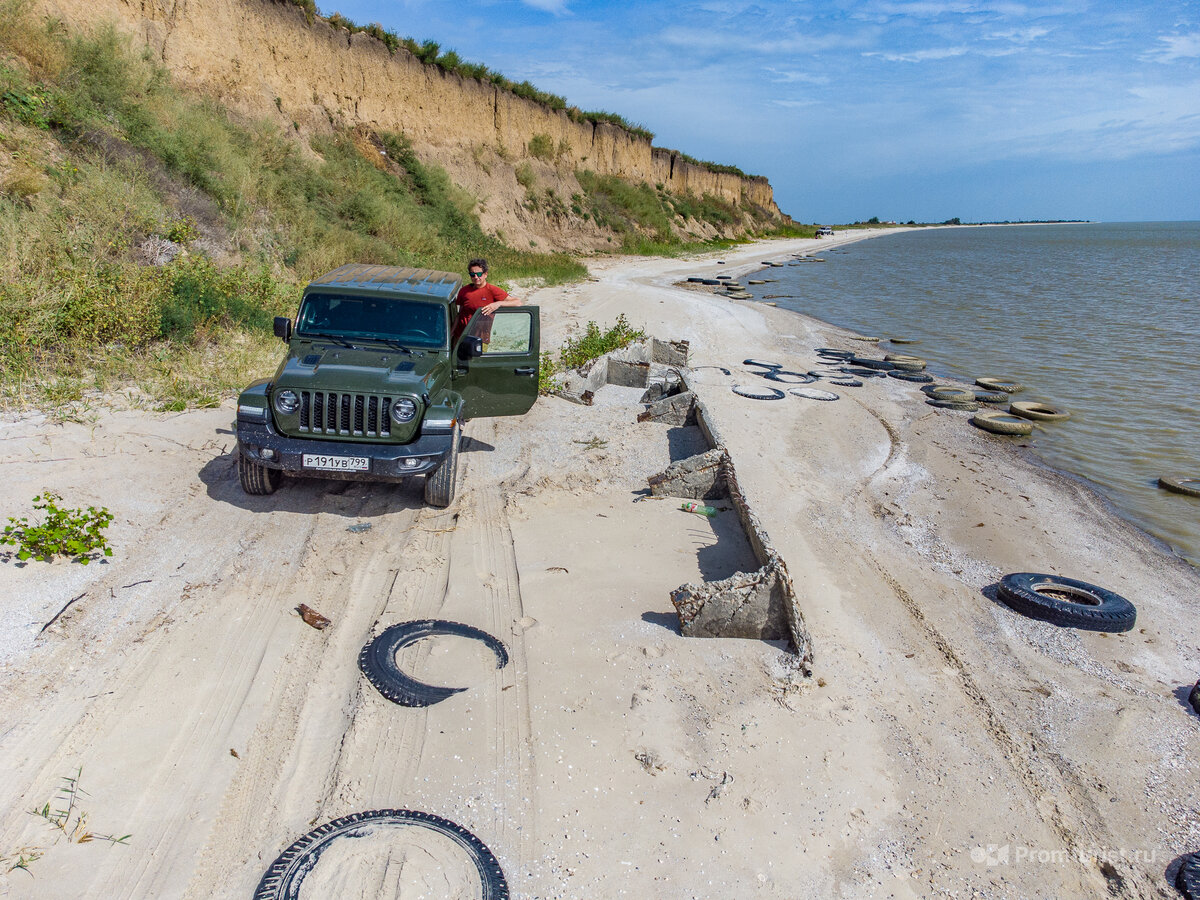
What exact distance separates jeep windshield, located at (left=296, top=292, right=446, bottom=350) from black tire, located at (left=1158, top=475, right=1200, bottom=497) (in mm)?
9133

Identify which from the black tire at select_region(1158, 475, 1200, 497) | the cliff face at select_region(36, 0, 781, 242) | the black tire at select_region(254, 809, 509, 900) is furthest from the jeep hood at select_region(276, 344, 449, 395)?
the cliff face at select_region(36, 0, 781, 242)

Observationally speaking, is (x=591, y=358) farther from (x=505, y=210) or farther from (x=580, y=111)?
(x=580, y=111)

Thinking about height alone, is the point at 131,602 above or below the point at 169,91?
below

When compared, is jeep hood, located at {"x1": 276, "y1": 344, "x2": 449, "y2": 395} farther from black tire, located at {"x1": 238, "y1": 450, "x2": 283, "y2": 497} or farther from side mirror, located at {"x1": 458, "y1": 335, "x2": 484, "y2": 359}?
black tire, located at {"x1": 238, "y1": 450, "x2": 283, "y2": 497}

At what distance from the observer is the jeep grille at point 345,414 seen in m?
5.97

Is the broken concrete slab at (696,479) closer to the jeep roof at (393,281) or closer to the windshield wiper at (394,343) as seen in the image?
the windshield wiper at (394,343)

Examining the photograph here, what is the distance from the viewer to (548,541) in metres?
6.12

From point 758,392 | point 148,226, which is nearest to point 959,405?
point 758,392

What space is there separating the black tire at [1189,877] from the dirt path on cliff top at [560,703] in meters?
0.09

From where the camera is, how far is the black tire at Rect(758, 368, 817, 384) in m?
13.9

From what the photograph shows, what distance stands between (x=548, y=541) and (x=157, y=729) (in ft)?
10.1

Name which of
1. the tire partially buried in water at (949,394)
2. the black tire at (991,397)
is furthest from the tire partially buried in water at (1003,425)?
the black tire at (991,397)

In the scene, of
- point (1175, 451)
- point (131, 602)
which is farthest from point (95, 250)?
point (1175, 451)

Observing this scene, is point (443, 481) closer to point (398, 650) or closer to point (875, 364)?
point (398, 650)
